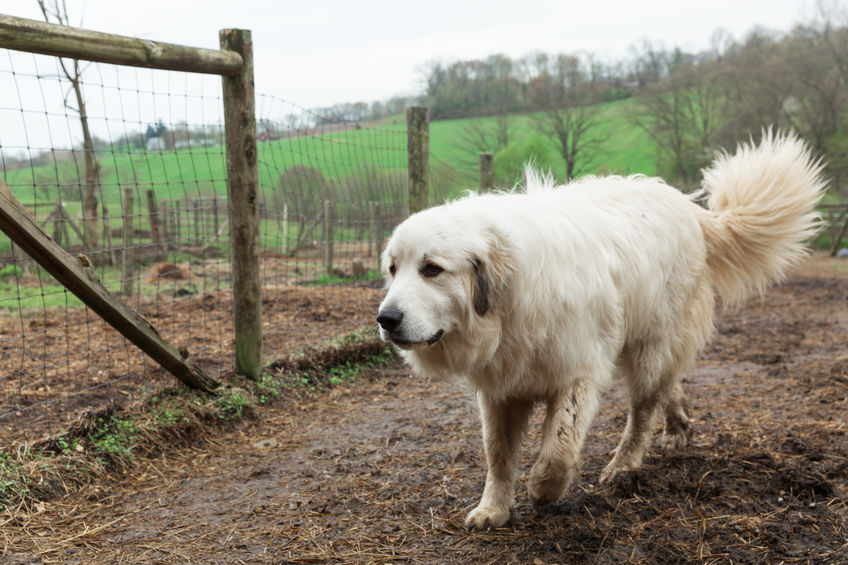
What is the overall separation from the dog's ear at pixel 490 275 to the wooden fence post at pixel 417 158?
4342 mm

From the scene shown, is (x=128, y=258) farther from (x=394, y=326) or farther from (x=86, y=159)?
(x=394, y=326)

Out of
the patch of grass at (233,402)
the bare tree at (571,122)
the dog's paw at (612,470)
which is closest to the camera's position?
the dog's paw at (612,470)

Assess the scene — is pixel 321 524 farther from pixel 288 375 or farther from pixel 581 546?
pixel 288 375

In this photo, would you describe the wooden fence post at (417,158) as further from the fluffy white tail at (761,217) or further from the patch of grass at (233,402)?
the fluffy white tail at (761,217)

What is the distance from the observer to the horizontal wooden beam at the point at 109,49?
10.6 feet

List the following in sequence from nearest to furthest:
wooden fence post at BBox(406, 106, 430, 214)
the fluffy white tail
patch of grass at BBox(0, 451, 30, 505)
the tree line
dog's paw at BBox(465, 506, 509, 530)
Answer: dog's paw at BBox(465, 506, 509, 530)
patch of grass at BBox(0, 451, 30, 505)
the fluffy white tail
wooden fence post at BBox(406, 106, 430, 214)
the tree line

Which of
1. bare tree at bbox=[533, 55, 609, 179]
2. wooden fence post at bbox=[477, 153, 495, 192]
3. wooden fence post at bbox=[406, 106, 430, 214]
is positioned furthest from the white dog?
bare tree at bbox=[533, 55, 609, 179]

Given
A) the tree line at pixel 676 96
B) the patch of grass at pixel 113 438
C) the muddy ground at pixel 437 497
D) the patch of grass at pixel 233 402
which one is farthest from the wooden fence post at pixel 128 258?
the tree line at pixel 676 96

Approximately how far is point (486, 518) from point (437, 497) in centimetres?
47

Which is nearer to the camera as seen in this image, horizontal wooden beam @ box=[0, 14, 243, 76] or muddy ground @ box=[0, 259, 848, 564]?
muddy ground @ box=[0, 259, 848, 564]

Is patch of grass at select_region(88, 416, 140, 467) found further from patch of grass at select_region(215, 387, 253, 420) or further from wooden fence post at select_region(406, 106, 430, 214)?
wooden fence post at select_region(406, 106, 430, 214)

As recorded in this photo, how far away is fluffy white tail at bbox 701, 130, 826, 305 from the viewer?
14.0 feet

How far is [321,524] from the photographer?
325 cm

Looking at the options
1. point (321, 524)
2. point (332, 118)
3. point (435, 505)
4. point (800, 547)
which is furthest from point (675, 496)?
point (332, 118)
